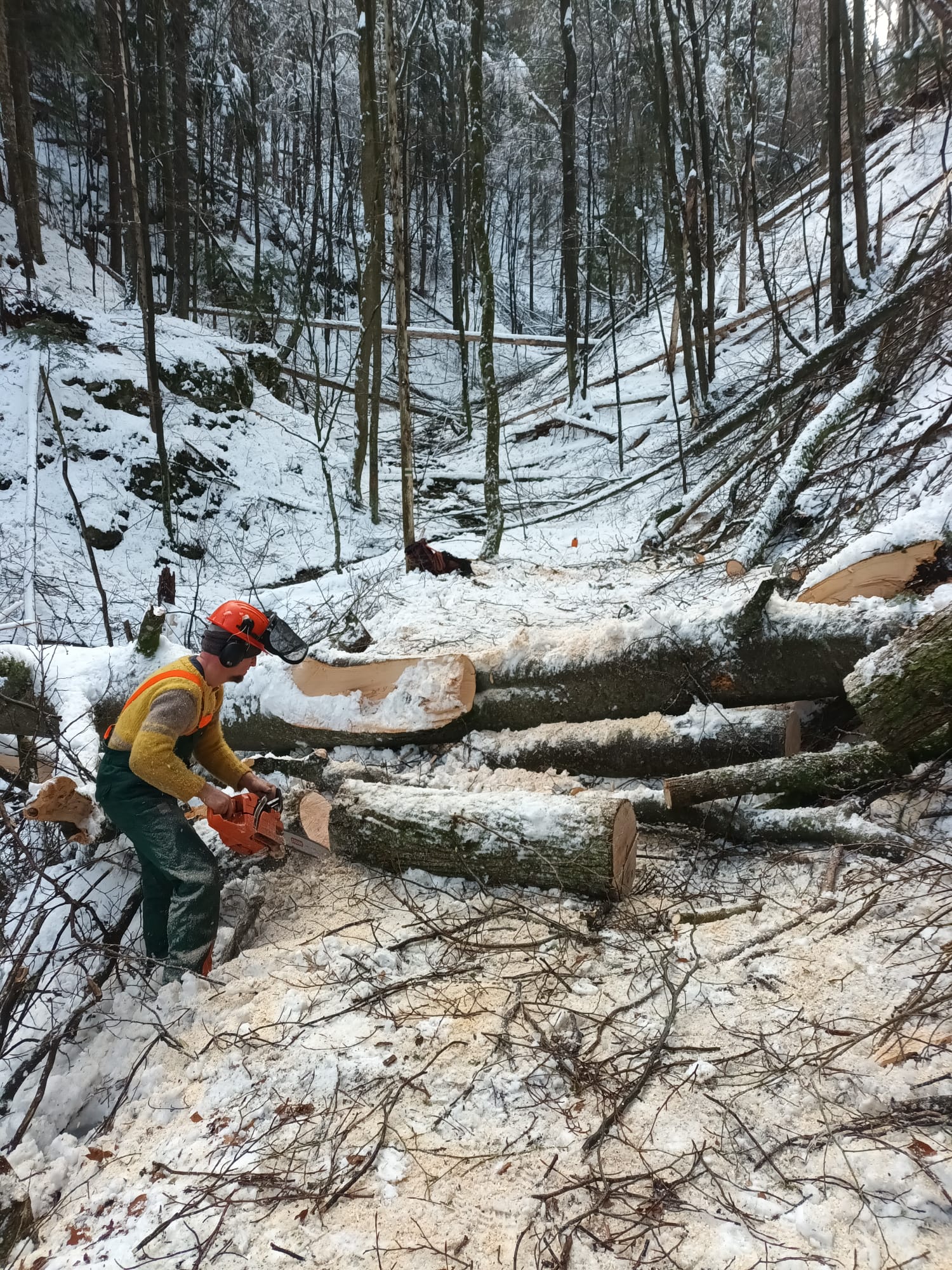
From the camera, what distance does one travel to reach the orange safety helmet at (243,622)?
329 cm

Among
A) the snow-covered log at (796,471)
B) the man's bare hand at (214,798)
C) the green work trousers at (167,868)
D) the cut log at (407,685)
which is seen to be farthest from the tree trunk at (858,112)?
the green work trousers at (167,868)

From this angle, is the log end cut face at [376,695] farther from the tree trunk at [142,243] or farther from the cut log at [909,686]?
the tree trunk at [142,243]

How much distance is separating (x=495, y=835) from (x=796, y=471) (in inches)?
199

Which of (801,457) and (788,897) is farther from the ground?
(801,457)

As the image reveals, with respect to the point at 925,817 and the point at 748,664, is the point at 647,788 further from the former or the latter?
the point at 925,817

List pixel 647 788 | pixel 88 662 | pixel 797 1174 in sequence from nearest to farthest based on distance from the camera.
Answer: pixel 797 1174 < pixel 647 788 < pixel 88 662

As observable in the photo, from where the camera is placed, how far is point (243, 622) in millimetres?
3303

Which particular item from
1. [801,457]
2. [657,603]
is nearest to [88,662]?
[657,603]

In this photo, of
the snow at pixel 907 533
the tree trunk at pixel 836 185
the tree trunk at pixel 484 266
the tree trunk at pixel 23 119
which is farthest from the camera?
the tree trunk at pixel 23 119

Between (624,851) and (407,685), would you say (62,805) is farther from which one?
(624,851)

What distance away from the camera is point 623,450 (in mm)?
14719

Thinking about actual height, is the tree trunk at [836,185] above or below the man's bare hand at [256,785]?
above

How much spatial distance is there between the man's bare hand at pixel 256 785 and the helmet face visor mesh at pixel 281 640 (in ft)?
2.06

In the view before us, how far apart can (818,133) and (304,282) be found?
1222 centimetres
